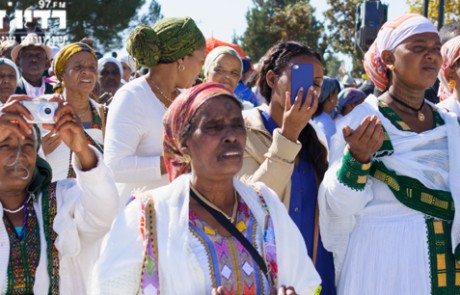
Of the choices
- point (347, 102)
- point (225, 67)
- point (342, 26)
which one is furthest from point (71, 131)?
point (342, 26)

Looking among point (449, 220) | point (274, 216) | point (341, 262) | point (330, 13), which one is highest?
point (274, 216)

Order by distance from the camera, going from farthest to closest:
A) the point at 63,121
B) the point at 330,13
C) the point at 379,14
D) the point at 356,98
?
the point at 330,13, the point at 379,14, the point at 356,98, the point at 63,121

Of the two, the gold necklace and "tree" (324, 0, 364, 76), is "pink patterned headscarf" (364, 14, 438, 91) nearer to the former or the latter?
the gold necklace

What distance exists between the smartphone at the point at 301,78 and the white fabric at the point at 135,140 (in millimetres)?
966

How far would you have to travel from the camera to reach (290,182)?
4508mm

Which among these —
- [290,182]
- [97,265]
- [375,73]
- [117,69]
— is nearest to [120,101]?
[290,182]

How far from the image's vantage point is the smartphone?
4273 millimetres

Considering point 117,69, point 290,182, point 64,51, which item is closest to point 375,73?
point 290,182

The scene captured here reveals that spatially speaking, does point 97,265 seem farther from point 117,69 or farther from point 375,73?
point 117,69

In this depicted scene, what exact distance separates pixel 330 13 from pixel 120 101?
31.3 m

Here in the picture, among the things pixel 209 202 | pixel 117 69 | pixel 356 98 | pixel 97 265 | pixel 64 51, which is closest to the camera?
pixel 97 265

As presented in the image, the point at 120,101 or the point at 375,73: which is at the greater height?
the point at 375,73

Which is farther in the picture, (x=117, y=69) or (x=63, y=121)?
(x=117, y=69)

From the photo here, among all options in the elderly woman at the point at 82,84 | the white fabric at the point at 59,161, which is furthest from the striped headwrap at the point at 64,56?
the white fabric at the point at 59,161
